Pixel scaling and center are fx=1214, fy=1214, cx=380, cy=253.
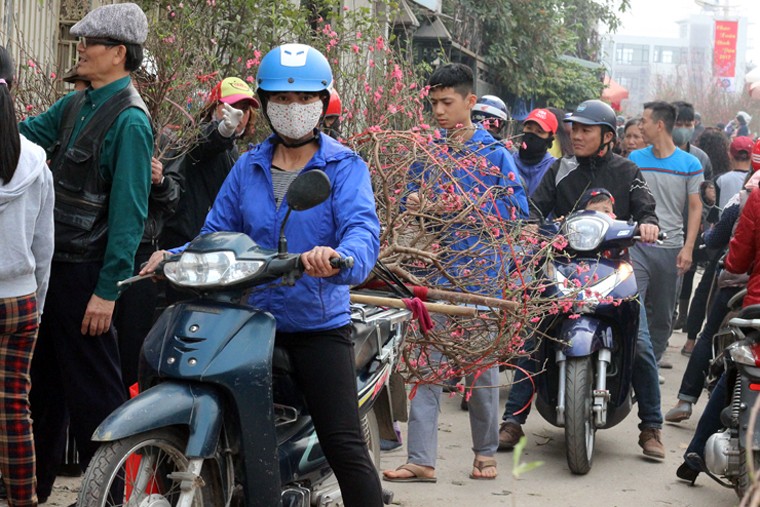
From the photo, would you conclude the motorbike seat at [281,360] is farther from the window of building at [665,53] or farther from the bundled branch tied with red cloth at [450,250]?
the window of building at [665,53]

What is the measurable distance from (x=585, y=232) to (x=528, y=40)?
15737 millimetres

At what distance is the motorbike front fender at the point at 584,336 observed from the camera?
667 cm

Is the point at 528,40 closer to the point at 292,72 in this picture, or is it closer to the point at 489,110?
the point at 489,110

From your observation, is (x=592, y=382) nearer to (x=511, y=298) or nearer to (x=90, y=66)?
(x=511, y=298)

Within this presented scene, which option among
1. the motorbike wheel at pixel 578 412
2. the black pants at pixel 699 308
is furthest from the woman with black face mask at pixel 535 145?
the motorbike wheel at pixel 578 412

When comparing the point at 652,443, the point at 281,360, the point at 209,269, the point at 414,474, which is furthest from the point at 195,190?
the point at 652,443

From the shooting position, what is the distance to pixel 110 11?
5.02 metres

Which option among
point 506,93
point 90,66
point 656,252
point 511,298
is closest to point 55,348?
point 90,66

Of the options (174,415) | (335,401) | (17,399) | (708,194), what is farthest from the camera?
(708,194)

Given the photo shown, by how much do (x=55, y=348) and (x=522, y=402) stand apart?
136 inches

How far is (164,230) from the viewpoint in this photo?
624 cm

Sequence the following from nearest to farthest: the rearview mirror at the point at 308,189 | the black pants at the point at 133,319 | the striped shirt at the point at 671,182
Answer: the rearview mirror at the point at 308,189
the black pants at the point at 133,319
the striped shirt at the point at 671,182

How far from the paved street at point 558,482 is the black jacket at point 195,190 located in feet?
4.37

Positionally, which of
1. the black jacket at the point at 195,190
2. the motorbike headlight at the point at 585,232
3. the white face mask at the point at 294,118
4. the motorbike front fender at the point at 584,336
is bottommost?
the motorbike front fender at the point at 584,336
